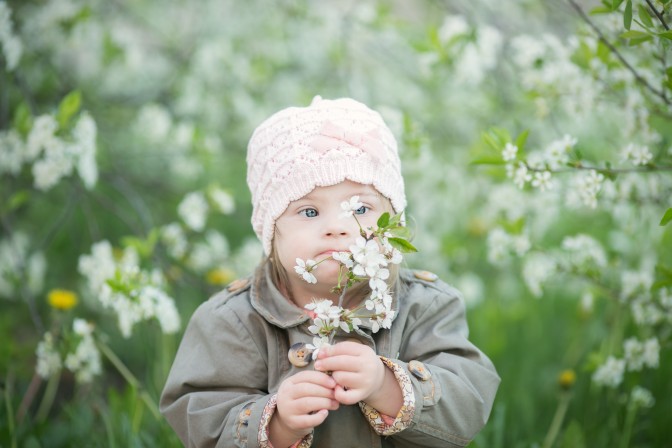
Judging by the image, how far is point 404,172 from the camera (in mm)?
3938

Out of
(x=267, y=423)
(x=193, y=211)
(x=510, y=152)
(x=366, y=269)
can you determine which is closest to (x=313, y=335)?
(x=267, y=423)

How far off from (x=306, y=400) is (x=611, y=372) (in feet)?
4.60

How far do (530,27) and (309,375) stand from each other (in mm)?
3697

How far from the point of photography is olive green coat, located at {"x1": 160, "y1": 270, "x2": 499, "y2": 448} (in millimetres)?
1674

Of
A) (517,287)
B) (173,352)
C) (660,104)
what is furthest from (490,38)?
(173,352)

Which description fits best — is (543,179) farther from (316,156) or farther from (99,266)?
(99,266)

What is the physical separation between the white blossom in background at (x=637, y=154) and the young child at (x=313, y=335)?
27.4 inches

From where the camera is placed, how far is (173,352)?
9.56 feet

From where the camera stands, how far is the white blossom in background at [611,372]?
2473mm

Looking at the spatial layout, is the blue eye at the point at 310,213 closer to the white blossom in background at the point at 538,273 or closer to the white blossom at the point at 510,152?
the white blossom at the point at 510,152

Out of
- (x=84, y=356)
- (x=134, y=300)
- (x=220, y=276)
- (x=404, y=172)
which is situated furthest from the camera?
(x=404, y=172)

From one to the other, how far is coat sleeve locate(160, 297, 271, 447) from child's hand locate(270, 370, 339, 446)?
Answer: 102mm

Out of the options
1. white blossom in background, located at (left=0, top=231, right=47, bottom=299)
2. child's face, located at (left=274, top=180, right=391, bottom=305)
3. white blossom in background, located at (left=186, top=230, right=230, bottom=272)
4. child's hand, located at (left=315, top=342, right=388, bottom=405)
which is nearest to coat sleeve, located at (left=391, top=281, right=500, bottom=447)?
child's hand, located at (left=315, top=342, right=388, bottom=405)

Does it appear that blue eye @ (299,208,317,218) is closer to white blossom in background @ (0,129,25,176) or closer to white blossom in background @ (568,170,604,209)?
white blossom in background @ (568,170,604,209)
